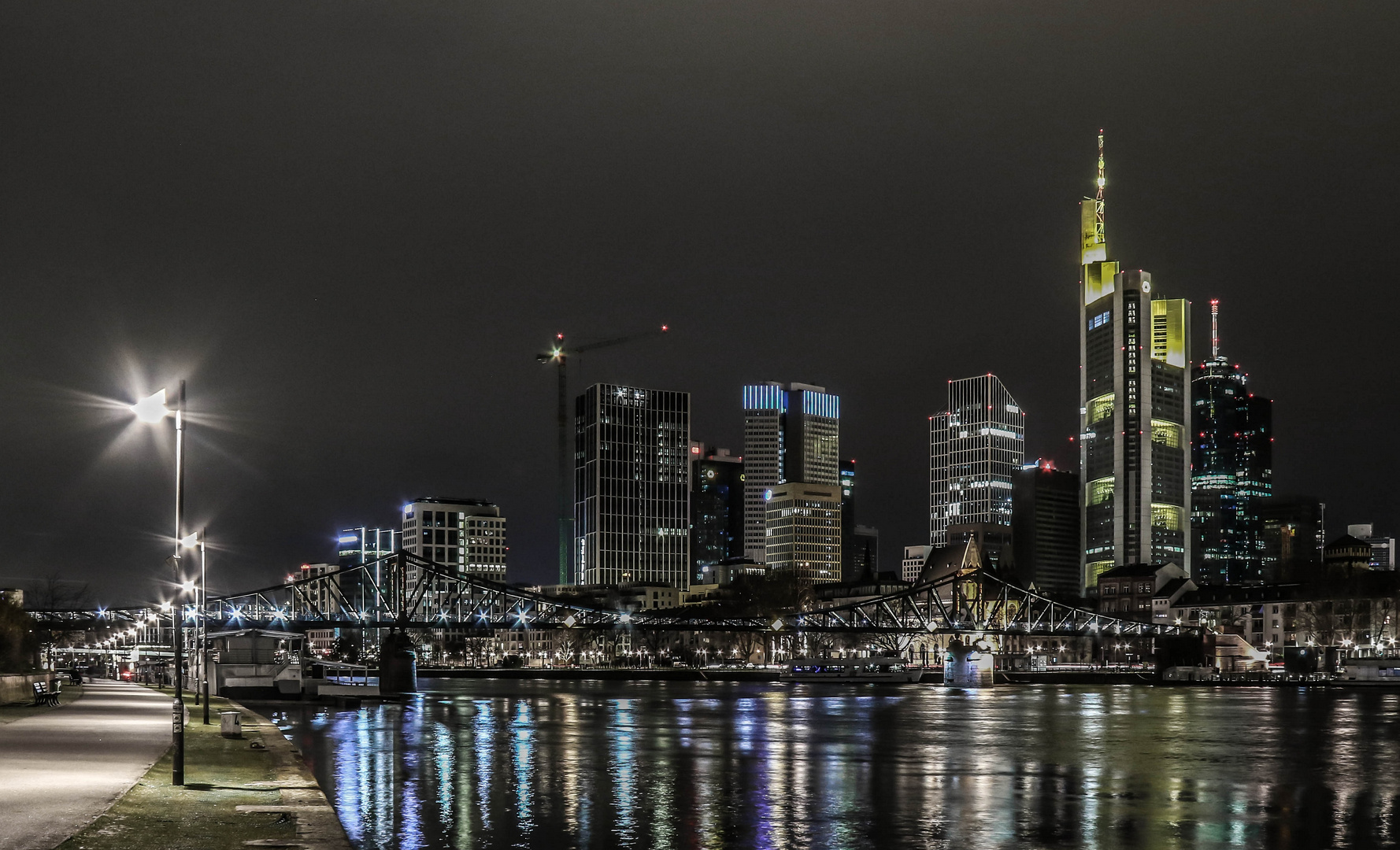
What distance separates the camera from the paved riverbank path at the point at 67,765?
20.2m

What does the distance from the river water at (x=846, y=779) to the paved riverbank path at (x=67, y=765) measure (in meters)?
4.13

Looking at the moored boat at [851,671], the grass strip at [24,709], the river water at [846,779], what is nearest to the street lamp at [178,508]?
the river water at [846,779]

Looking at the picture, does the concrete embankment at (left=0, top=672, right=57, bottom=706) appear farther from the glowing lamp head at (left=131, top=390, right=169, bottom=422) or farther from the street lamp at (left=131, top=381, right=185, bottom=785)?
the glowing lamp head at (left=131, top=390, right=169, bottom=422)

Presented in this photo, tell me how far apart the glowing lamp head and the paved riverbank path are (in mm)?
6410

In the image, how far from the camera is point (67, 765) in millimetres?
29422

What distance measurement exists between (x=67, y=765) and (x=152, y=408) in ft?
27.9

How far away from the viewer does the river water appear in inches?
969

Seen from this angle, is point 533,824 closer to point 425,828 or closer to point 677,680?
point 425,828

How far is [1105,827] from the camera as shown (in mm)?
25641

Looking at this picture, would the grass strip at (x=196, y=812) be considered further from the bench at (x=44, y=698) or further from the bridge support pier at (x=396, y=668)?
the bridge support pier at (x=396, y=668)

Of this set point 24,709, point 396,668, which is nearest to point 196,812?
point 24,709

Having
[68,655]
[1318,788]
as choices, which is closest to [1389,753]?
[1318,788]

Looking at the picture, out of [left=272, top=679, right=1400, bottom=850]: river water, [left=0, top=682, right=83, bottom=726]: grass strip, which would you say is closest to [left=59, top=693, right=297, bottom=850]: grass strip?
[left=272, top=679, right=1400, bottom=850]: river water

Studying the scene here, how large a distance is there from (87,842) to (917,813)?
1488 cm
